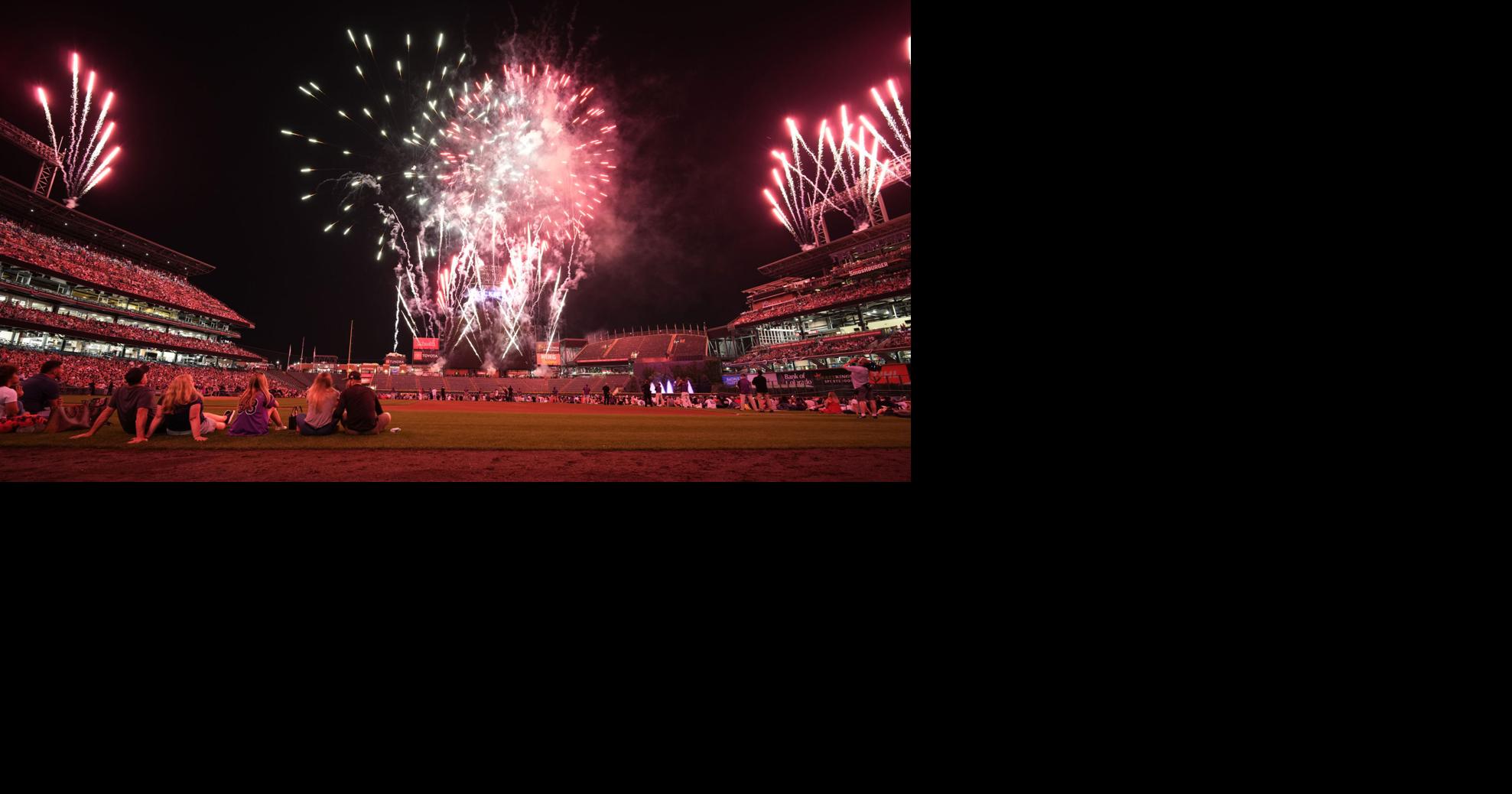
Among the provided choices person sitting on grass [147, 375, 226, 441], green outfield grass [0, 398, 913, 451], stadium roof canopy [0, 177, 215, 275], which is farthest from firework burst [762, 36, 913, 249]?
stadium roof canopy [0, 177, 215, 275]

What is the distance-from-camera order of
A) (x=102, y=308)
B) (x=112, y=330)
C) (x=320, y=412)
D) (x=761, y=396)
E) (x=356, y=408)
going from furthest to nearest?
1. (x=102, y=308)
2. (x=112, y=330)
3. (x=761, y=396)
4. (x=356, y=408)
5. (x=320, y=412)

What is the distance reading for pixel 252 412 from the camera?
6898 millimetres

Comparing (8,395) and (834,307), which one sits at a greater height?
(834,307)

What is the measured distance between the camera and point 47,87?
989 inches

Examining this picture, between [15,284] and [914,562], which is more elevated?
[15,284]

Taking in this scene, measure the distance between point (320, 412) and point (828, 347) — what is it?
35.9 m

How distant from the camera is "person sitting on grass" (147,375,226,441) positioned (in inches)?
242

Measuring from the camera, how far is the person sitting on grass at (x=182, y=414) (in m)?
6.14

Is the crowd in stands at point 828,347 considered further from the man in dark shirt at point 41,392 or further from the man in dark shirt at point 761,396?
the man in dark shirt at point 41,392

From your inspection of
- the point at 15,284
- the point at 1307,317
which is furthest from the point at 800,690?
the point at 15,284

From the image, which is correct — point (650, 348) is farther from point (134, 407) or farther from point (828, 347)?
point (134, 407)

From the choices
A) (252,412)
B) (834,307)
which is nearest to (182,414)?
(252,412)

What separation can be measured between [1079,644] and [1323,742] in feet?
1.45

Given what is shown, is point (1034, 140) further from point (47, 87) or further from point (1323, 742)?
point (47, 87)
